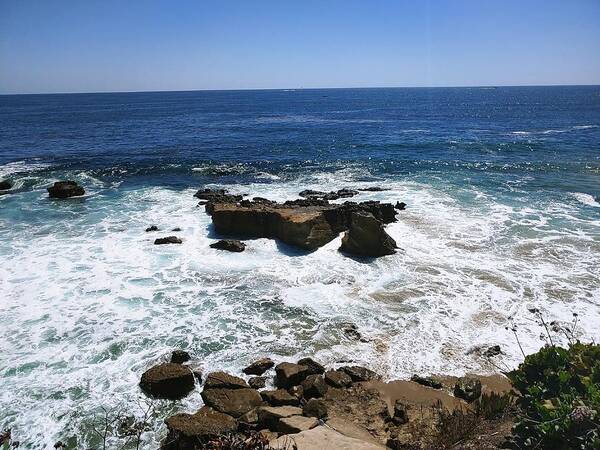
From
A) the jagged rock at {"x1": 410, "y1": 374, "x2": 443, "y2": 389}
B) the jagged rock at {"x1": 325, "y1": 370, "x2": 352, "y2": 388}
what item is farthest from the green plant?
the jagged rock at {"x1": 325, "y1": 370, "x2": 352, "y2": 388}

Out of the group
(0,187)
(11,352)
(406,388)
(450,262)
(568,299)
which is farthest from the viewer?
(0,187)

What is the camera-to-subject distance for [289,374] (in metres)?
11.4

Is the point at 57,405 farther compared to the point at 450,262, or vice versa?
the point at 450,262

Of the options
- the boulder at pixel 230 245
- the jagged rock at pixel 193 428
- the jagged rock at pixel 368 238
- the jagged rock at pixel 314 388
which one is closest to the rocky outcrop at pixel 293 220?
the boulder at pixel 230 245

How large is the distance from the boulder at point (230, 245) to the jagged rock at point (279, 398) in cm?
1027

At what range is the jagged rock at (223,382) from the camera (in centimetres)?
1106

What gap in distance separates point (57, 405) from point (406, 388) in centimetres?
932

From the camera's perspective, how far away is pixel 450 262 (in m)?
18.8

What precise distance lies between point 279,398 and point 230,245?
10.8 metres

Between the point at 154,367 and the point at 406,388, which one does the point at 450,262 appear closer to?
the point at 406,388

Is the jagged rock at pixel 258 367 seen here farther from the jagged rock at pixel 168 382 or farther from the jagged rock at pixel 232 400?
the jagged rock at pixel 168 382

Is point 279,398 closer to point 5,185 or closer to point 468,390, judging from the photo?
point 468,390

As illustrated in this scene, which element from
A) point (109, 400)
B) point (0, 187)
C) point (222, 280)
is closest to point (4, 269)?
point (222, 280)

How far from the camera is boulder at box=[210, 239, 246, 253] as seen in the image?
20469 mm
